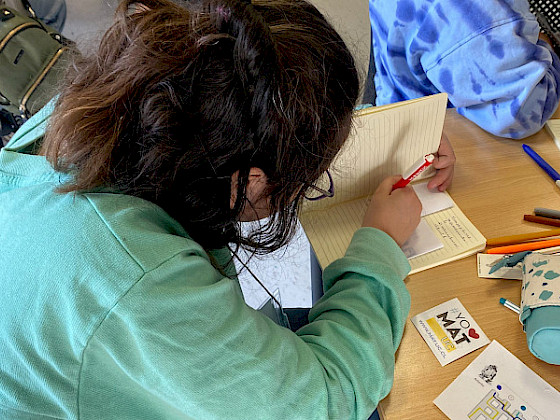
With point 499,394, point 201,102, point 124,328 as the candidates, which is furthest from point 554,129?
point 124,328

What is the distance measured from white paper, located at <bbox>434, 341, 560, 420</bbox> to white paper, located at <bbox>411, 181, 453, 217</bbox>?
0.28 m

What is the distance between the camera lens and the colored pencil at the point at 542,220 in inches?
30.1

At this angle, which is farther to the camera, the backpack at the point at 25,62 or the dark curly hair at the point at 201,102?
the backpack at the point at 25,62

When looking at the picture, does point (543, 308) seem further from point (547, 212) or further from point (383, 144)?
point (383, 144)

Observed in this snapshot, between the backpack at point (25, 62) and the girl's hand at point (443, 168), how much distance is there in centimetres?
78

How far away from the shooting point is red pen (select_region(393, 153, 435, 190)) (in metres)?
0.80

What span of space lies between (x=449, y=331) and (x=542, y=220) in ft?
0.89

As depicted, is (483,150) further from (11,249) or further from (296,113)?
(11,249)

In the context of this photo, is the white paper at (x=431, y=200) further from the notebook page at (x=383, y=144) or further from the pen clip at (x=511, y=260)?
the pen clip at (x=511, y=260)

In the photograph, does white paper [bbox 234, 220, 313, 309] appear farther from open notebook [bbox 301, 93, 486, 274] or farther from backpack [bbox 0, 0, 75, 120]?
backpack [bbox 0, 0, 75, 120]

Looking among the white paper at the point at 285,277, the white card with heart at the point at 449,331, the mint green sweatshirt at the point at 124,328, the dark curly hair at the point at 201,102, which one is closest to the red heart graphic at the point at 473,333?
the white card with heart at the point at 449,331

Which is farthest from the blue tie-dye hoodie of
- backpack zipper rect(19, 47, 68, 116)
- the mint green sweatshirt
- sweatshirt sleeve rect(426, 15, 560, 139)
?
backpack zipper rect(19, 47, 68, 116)

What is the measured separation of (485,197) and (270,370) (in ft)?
1.77

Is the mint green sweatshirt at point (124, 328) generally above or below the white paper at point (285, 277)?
above
